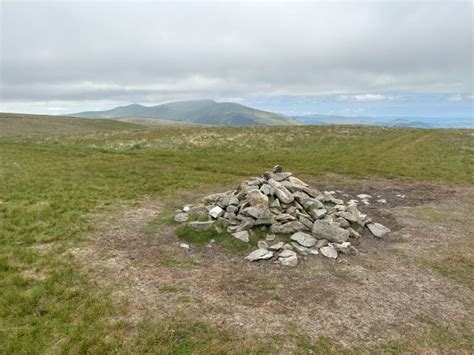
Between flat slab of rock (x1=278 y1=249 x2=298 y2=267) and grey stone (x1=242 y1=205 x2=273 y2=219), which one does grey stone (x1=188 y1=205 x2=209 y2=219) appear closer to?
grey stone (x1=242 y1=205 x2=273 y2=219)

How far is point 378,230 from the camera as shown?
1478cm

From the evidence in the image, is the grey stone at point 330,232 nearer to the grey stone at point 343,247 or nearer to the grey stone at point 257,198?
the grey stone at point 343,247

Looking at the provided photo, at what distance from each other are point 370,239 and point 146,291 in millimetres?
9636

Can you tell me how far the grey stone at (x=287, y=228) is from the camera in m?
13.7

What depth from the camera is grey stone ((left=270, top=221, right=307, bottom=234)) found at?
13.7m

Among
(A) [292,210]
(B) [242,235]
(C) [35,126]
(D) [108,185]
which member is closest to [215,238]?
(B) [242,235]

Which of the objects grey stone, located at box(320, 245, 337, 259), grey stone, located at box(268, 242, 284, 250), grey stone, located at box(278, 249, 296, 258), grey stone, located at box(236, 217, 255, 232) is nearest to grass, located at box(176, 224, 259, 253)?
grey stone, located at box(236, 217, 255, 232)

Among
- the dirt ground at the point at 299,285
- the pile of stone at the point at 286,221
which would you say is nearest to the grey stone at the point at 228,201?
the pile of stone at the point at 286,221

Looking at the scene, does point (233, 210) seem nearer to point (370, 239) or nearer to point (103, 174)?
point (370, 239)

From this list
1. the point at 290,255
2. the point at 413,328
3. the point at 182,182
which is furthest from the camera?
the point at 182,182

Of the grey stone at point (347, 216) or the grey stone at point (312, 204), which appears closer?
the grey stone at point (347, 216)

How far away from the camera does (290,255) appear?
1224 cm

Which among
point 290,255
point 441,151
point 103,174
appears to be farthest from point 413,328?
point 441,151

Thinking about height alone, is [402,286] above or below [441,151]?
below
